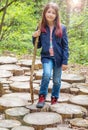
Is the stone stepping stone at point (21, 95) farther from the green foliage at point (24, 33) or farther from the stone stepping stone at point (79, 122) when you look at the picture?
the green foliage at point (24, 33)

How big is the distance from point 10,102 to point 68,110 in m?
0.92

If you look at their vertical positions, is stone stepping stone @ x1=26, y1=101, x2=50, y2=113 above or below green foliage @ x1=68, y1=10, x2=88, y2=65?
below

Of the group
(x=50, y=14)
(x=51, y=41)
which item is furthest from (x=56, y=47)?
(x=50, y=14)

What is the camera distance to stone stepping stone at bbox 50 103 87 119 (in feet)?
15.3

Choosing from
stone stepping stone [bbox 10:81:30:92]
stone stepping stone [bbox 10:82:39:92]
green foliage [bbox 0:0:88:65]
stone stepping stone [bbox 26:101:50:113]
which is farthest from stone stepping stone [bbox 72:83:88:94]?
green foliage [bbox 0:0:88:65]

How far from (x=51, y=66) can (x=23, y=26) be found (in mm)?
6992

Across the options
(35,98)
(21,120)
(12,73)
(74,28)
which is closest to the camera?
(21,120)

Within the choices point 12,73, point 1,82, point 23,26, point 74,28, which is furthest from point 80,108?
point 74,28

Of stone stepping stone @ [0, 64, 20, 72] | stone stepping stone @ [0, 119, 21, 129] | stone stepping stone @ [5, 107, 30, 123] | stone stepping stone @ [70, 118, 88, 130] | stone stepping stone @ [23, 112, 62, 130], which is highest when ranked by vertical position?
stone stepping stone @ [0, 64, 20, 72]

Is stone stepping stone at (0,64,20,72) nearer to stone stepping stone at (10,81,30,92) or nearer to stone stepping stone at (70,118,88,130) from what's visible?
stone stepping stone at (10,81,30,92)

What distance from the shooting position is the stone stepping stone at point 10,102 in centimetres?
495

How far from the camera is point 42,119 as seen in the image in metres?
4.38

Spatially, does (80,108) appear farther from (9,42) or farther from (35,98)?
(9,42)

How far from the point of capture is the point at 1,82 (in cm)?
624
